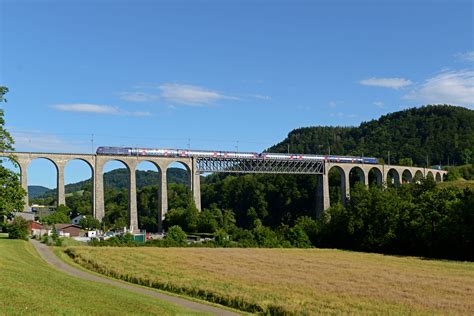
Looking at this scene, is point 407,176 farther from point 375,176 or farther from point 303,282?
point 303,282

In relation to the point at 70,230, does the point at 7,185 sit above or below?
above

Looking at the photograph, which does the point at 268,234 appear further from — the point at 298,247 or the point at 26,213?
the point at 26,213

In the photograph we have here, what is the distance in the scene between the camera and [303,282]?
3434 centimetres

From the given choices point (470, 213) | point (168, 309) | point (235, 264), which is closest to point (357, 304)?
point (168, 309)

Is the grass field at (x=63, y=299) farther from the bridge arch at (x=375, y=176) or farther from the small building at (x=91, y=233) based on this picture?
the bridge arch at (x=375, y=176)

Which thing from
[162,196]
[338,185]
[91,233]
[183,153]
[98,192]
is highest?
[183,153]

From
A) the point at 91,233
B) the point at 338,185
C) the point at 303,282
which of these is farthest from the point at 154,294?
the point at 338,185

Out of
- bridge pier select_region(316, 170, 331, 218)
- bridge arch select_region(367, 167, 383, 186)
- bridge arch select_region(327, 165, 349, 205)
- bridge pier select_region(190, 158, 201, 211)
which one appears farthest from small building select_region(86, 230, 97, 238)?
bridge arch select_region(367, 167, 383, 186)

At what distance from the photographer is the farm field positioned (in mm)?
25016

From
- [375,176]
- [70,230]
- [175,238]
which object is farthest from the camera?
[375,176]

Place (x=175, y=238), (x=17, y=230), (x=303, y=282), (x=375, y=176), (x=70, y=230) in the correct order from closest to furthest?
(x=303, y=282), (x=17, y=230), (x=175, y=238), (x=70, y=230), (x=375, y=176)

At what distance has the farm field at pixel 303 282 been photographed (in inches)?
Answer: 985

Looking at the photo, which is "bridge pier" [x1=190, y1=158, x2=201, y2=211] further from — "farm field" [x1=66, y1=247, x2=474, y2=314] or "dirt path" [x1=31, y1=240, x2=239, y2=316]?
"dirt path" [x1=31, y1=240, x2=239, y2=316]

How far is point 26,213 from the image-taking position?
9281cm
